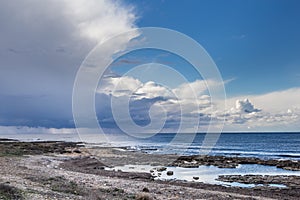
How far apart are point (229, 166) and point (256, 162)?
840 centimetres

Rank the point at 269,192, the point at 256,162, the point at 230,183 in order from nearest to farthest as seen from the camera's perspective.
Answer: the point at 269,192 → the point at 230,183 → the point at 256,162

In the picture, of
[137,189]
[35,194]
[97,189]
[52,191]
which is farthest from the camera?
[137,189]

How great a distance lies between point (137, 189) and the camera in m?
22.9

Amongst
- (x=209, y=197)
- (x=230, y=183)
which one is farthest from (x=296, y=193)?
(x=209, y=197)

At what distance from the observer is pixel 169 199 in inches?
770

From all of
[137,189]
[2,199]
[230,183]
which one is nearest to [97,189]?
[137,189]

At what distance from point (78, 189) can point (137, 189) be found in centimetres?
489

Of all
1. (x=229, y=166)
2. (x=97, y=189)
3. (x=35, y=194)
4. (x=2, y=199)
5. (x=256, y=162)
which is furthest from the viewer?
(x=256, y=162)

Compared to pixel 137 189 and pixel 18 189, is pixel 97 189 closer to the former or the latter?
pixel 137 189

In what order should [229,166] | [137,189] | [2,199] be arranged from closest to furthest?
[2,199] < [137,189] < [229,166]

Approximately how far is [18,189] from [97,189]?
223 inches

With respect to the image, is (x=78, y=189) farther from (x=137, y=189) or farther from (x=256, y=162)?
(x=256, y=162)

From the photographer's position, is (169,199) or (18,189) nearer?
(18,189)

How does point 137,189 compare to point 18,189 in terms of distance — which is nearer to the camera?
point 18,189
